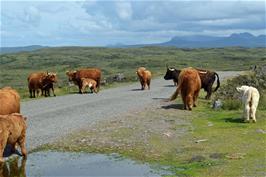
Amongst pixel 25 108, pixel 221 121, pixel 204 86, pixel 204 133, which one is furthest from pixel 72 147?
pixel 204 86

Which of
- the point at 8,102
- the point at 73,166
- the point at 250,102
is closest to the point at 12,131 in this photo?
the point at 73,166

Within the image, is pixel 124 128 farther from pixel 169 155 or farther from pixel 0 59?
pixel 0 59

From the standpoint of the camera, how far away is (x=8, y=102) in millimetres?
16953

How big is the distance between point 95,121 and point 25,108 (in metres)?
7.47

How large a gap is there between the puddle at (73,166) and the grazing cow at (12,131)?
1.51ft

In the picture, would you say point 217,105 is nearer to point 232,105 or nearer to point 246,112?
point 232,105

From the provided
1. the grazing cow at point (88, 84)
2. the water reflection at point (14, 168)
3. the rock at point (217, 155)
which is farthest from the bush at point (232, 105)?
the grazing cow at point (88, 84)

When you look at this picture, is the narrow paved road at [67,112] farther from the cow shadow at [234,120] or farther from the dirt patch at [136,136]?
the cow shadow at [234,120]

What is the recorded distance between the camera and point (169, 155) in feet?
44.8

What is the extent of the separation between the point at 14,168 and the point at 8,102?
4.75 metres

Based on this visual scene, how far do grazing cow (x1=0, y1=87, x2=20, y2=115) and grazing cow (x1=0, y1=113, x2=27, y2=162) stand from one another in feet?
8.58

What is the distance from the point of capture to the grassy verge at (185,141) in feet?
40.4

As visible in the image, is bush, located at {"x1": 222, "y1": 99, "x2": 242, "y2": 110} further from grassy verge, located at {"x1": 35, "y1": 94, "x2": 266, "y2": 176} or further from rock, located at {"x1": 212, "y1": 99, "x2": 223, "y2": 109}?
grassy verge, located at {"x1": 35, "y1": 94, "x2": 266, "y2": 176}

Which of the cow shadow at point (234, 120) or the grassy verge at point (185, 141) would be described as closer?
the grassy verge at point (185, 141)
